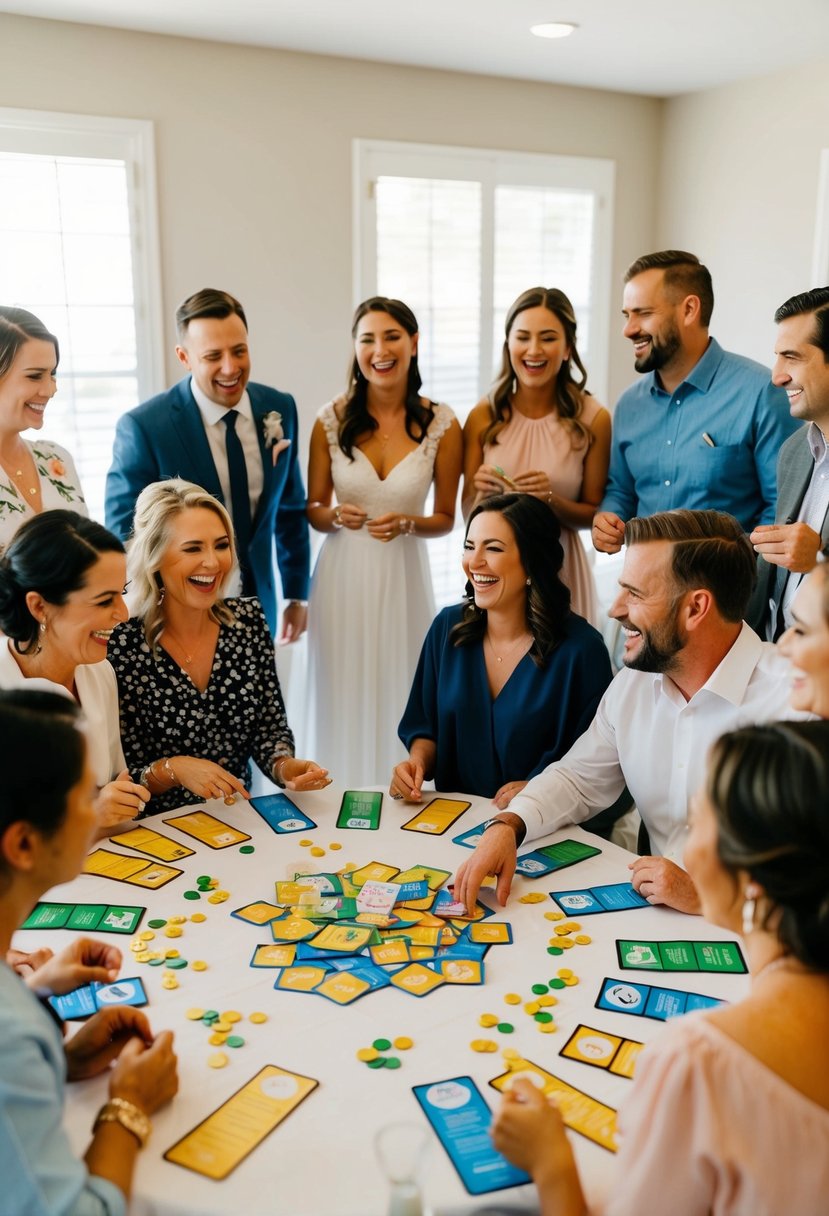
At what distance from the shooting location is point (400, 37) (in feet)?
15.1

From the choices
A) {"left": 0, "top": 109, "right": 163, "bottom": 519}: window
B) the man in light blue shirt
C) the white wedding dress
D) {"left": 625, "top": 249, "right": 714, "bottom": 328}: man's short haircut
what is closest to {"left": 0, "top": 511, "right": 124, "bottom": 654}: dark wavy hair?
the white wedding dress

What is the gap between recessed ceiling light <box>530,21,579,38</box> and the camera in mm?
4375

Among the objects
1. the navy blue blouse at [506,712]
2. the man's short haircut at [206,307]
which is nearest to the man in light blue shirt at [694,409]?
the navy blue blouse at [506,712]

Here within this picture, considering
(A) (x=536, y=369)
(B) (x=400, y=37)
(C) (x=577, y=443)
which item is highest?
(B) (x=400, y=37)

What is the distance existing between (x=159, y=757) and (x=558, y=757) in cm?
101

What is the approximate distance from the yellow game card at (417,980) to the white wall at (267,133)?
3725 millimetres

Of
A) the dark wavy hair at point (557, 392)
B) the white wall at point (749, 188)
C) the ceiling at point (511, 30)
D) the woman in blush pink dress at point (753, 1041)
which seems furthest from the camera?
the white wall at point (749, 188)

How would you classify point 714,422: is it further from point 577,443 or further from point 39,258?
point 39,258

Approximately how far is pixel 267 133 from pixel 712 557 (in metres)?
3.57

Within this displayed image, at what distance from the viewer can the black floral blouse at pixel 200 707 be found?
104 inches

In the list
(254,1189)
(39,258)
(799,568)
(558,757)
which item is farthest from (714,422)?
(39,258)

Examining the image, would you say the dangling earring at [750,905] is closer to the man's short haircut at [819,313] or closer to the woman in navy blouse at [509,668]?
the woman in navy blouse at [509,668]

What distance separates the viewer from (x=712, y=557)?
2266mm

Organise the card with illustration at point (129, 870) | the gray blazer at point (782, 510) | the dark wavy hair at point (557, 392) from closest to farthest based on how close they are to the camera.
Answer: the card with illustration at point (129, 870), the gray blazer at point (782, 510), the dark wavy hair at point (557, 392)
